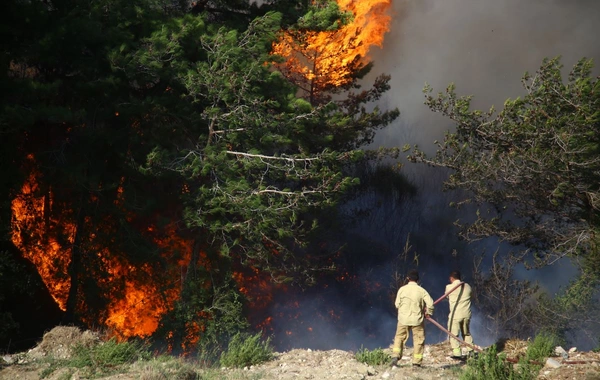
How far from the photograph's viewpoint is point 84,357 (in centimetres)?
1105

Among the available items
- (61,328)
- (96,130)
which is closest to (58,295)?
(96,130)

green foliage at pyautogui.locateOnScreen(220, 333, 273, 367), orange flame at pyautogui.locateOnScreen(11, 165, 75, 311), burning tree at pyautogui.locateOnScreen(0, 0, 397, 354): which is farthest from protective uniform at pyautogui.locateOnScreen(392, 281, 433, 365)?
orange flame at pyautogui.locateOnScreen(11, 165, 75, 311)

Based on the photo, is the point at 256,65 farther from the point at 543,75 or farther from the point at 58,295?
the point at 58,295

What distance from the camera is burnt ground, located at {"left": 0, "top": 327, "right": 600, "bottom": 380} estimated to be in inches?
402

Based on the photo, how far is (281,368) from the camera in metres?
12.0

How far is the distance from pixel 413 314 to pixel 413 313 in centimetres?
2

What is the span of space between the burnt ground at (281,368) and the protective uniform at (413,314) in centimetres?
42

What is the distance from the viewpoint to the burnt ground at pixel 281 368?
33.5ft

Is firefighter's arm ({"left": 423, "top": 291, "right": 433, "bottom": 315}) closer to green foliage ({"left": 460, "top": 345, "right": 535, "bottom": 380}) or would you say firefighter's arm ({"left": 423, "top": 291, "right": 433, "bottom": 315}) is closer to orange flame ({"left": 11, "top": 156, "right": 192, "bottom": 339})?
green foliage ({"left": 460, "top": 345, "right": 535, "bottom": 380})

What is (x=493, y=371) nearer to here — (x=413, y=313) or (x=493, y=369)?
(x=493, y=369)

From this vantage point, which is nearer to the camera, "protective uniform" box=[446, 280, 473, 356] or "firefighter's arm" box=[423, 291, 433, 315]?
"firefighter's arm" box=[423, 291, 433, 315]

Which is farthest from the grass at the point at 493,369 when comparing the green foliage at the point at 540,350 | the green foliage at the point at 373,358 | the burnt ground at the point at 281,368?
the green foliage at the point at 373,358

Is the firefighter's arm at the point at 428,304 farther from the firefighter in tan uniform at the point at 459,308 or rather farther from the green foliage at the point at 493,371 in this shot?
the green foliage at the point at 493,371

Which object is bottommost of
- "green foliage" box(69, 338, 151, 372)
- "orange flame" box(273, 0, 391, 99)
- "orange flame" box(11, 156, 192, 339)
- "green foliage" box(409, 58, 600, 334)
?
"green foliage" box(69, 338, 151, 372)
